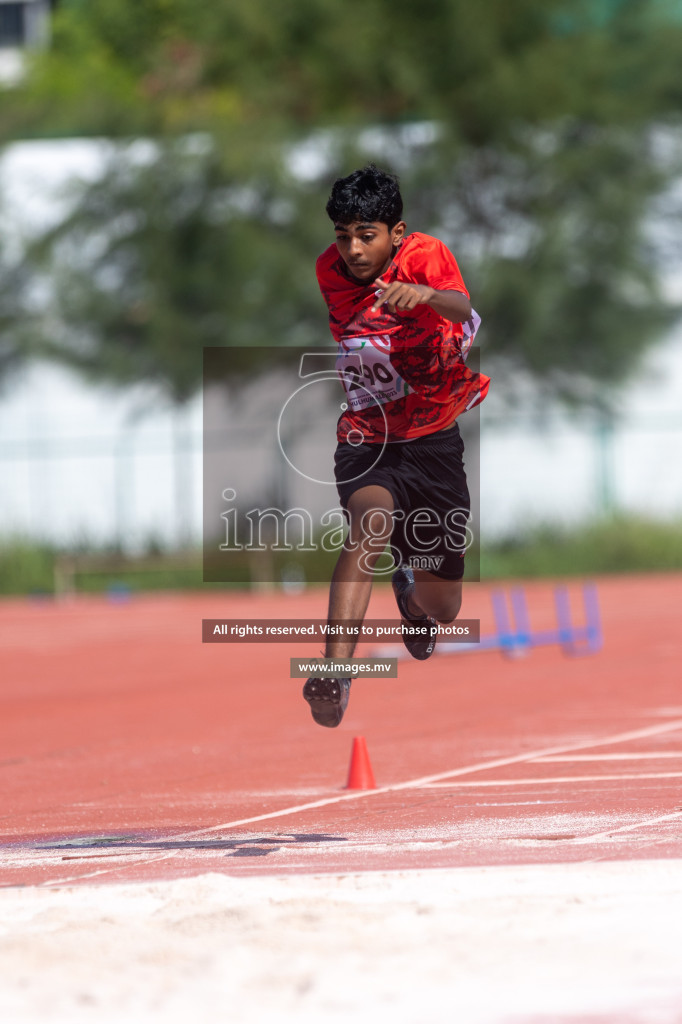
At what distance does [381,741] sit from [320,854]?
4.37 meters

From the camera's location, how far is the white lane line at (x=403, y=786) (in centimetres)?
616

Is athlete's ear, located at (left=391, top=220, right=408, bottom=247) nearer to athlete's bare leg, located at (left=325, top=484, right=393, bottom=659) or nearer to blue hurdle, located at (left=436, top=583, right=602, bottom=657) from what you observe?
athlete's bare leg, located at (left=325, top=484, right=393, bottom=659)

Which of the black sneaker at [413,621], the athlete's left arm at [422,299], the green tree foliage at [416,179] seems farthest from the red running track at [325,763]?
the green tree foliage at [416,179]

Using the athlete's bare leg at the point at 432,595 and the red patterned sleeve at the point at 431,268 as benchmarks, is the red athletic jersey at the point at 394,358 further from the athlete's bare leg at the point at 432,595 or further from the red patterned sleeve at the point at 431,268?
the athlete's bare leg at the point at 432,595

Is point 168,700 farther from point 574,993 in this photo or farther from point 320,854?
point 574,993

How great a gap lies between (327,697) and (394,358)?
4.65ft

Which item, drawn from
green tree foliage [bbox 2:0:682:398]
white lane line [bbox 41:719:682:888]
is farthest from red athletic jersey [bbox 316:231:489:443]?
green tree foliage [bbox 2:0:682:398]

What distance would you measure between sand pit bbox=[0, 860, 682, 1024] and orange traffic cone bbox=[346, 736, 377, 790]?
264 cm

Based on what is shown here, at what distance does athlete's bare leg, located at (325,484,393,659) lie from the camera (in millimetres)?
5879

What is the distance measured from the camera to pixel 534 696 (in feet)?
40.7

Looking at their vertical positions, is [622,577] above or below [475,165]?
below

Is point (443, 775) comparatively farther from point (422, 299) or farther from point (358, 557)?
point (422, 299)

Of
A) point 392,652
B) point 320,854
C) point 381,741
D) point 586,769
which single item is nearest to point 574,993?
point 320,854

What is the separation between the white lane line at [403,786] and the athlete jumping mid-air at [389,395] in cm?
109
